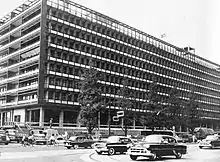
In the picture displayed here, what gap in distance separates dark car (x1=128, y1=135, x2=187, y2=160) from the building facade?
45399 millimetres

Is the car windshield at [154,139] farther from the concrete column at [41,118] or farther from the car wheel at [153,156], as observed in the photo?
the concrete column at [41,118]

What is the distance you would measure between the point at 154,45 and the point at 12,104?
44707 millimetres

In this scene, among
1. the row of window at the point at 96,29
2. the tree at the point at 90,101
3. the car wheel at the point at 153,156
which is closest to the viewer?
the car wheel at the point at 153,156

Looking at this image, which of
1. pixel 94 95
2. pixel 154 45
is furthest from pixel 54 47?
pixel 154 45

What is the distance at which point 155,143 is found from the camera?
848 inches

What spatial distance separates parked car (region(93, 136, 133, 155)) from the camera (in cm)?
2638

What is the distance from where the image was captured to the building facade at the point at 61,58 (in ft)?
222

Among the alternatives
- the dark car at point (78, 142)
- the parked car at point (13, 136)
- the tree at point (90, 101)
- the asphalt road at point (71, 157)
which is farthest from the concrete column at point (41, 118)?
the asphalt road at point (71, 157)

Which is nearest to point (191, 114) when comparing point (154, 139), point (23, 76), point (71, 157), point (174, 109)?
point (174, 109)

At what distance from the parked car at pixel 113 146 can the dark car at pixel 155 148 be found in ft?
15.3

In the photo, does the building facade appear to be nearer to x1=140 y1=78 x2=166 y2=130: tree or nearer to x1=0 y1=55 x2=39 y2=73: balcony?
x1=0 y1=55 x2=39 y2=73: balcony

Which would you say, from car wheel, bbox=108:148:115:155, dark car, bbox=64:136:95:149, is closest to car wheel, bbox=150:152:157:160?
car wheel, bbox=108:148:115:155

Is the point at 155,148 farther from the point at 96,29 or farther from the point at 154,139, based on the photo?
the point at 96,29

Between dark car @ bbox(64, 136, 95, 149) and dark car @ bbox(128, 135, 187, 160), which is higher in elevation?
dark car @ bbox(128, 135, 187, 160)
